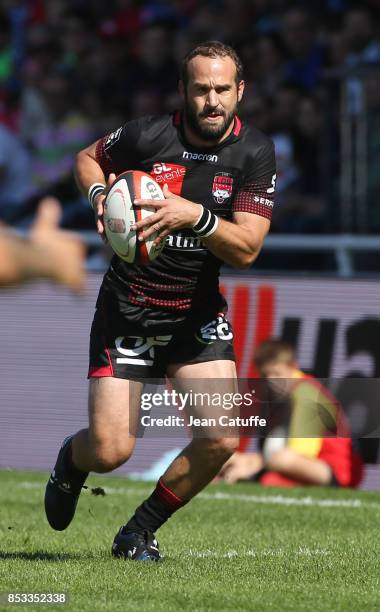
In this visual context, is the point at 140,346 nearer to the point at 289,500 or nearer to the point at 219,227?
the point at 219,227

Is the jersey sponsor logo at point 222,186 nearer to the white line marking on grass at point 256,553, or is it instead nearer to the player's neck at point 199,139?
the player's neck at point 199,139

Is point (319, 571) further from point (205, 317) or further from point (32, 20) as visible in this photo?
point (32, 20)

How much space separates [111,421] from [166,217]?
3.75ft

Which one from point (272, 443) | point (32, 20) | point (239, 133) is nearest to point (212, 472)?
point (239, 133)

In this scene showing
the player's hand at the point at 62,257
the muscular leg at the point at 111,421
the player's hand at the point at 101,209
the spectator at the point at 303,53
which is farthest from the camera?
the spectator at the point at 303,53

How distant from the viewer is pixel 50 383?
10.8 metres

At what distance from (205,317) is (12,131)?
994cm

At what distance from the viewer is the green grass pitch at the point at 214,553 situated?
18.0 ft

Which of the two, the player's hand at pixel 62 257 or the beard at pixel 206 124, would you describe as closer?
the player's hand at pixel 62 257

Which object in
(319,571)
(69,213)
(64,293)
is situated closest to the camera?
(319,571)

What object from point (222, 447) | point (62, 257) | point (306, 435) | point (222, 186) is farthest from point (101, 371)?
point (306, 435)

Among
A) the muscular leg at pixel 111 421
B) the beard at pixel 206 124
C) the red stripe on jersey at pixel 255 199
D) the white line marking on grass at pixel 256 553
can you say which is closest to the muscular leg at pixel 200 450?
the muscular leg at pixel 111 421

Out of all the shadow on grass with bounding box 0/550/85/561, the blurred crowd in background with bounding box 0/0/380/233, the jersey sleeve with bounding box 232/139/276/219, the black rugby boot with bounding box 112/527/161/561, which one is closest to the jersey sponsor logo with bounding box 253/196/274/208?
the jersey sleeve with bounding box 232/139/276/219

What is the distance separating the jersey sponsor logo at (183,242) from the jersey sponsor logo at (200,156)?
389mm
